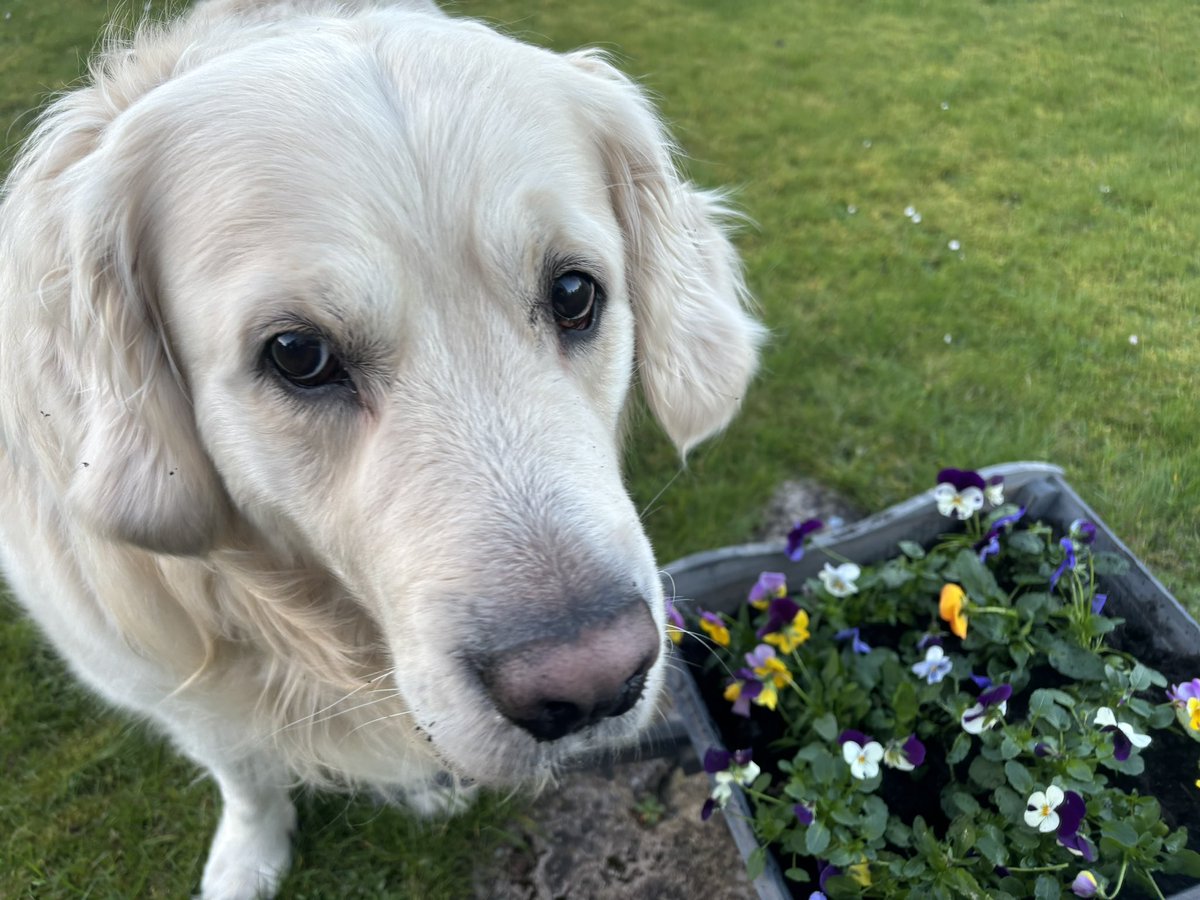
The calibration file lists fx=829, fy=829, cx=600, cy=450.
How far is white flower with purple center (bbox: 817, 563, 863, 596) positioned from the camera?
8.06ft

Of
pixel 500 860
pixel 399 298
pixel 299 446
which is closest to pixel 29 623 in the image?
pixel 500 860

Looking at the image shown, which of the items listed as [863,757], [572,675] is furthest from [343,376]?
[863,757]

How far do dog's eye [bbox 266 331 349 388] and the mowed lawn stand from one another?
1834 millimetres

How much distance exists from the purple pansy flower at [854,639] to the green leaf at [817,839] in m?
0.54

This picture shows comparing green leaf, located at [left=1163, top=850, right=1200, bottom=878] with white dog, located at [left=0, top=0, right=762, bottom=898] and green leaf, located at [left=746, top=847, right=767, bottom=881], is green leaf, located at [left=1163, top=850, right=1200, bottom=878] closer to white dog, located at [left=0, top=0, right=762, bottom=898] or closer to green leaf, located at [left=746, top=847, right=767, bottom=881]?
green leaf, located at [left=746, top=847, right=767, bottom=881]

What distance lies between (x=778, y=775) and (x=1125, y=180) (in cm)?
468

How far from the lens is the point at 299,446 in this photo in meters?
1.56

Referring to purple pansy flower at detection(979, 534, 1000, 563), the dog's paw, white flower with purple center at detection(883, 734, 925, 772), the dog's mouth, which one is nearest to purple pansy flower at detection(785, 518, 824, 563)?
purple pansy flower at detection(979, 534, 1000, 563)

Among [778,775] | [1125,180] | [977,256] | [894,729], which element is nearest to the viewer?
[894,729]

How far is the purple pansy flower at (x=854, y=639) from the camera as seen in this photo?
7.79ft

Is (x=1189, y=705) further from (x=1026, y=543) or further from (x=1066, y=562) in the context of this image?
(x=1026, y=543)

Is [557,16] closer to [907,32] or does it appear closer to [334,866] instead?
[907,32]

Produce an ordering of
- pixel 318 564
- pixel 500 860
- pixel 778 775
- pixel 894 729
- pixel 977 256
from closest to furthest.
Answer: pixel 318 564, pixel 894 729, pixel 778 775, pixel 500 860, pixel 977 256

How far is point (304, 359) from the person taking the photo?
1.52m
